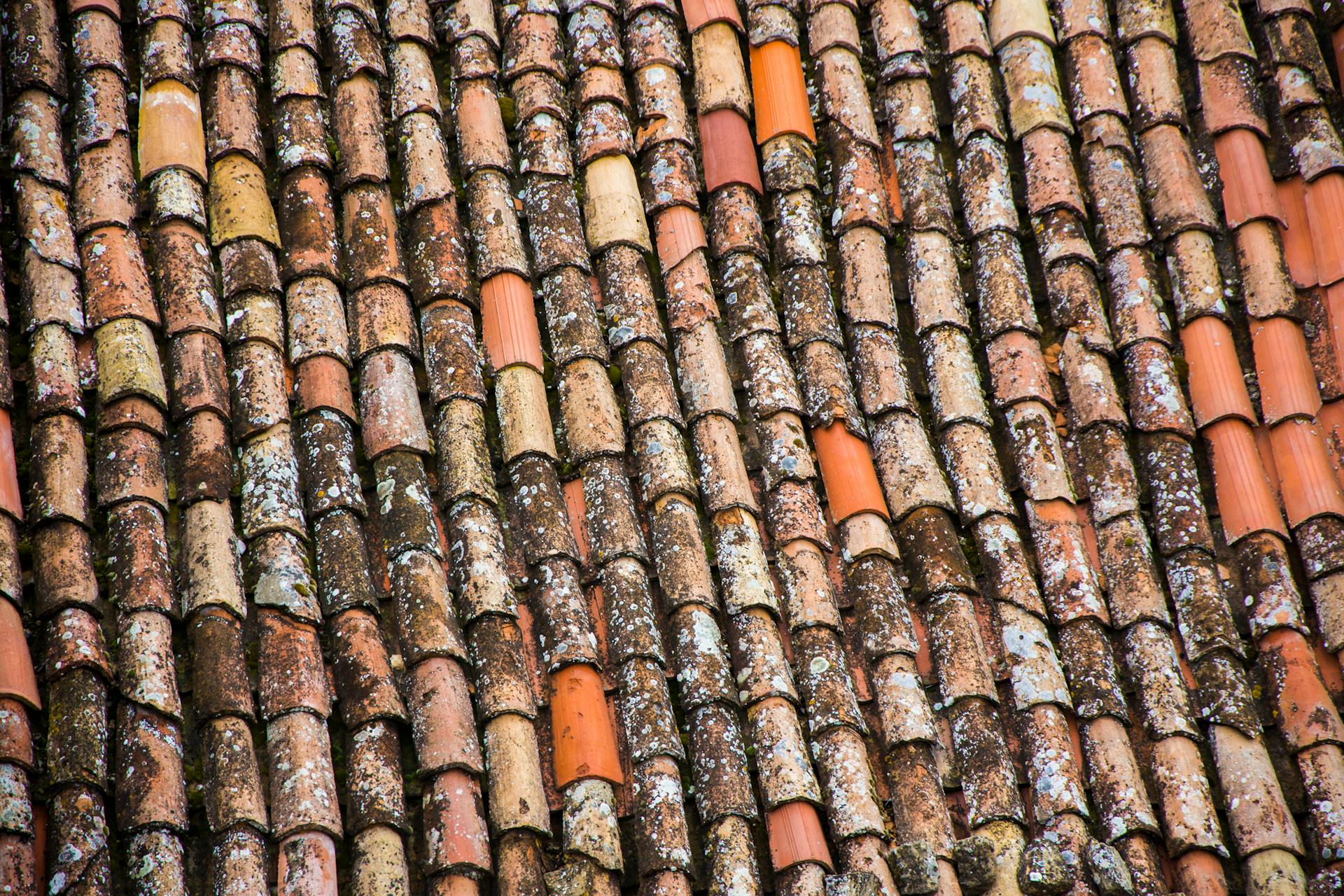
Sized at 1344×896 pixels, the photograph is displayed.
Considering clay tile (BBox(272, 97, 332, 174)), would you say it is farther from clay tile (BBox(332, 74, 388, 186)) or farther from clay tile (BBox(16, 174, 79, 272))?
clay tile (BBox(16, 174, 79, 272))

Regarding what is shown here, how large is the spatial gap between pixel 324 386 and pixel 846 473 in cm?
161

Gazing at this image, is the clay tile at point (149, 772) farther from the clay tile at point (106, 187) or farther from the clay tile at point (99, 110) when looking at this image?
the clay tile at point (99, 110)

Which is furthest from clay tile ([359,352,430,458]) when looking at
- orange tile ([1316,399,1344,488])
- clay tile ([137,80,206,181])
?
orange tile ([1316,399,1344,488])

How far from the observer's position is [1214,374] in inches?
143

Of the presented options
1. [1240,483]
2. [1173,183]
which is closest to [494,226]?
[1173,183]

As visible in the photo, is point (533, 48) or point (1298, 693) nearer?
point (1298, 693)

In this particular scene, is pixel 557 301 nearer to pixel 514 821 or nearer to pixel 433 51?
pixel 433 51

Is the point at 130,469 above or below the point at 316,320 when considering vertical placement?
below

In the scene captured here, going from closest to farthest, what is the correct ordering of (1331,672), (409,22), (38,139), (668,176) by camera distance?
(1331,672)
(38,139)
(668,176)
(409,22)

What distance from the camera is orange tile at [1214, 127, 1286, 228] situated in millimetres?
3838

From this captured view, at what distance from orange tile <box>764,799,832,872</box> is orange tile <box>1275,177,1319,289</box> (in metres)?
2.47

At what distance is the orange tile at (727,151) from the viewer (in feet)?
12.7

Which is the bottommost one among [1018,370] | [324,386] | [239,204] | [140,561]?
[140,561]

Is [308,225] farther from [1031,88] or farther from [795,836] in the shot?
[1031,88]
